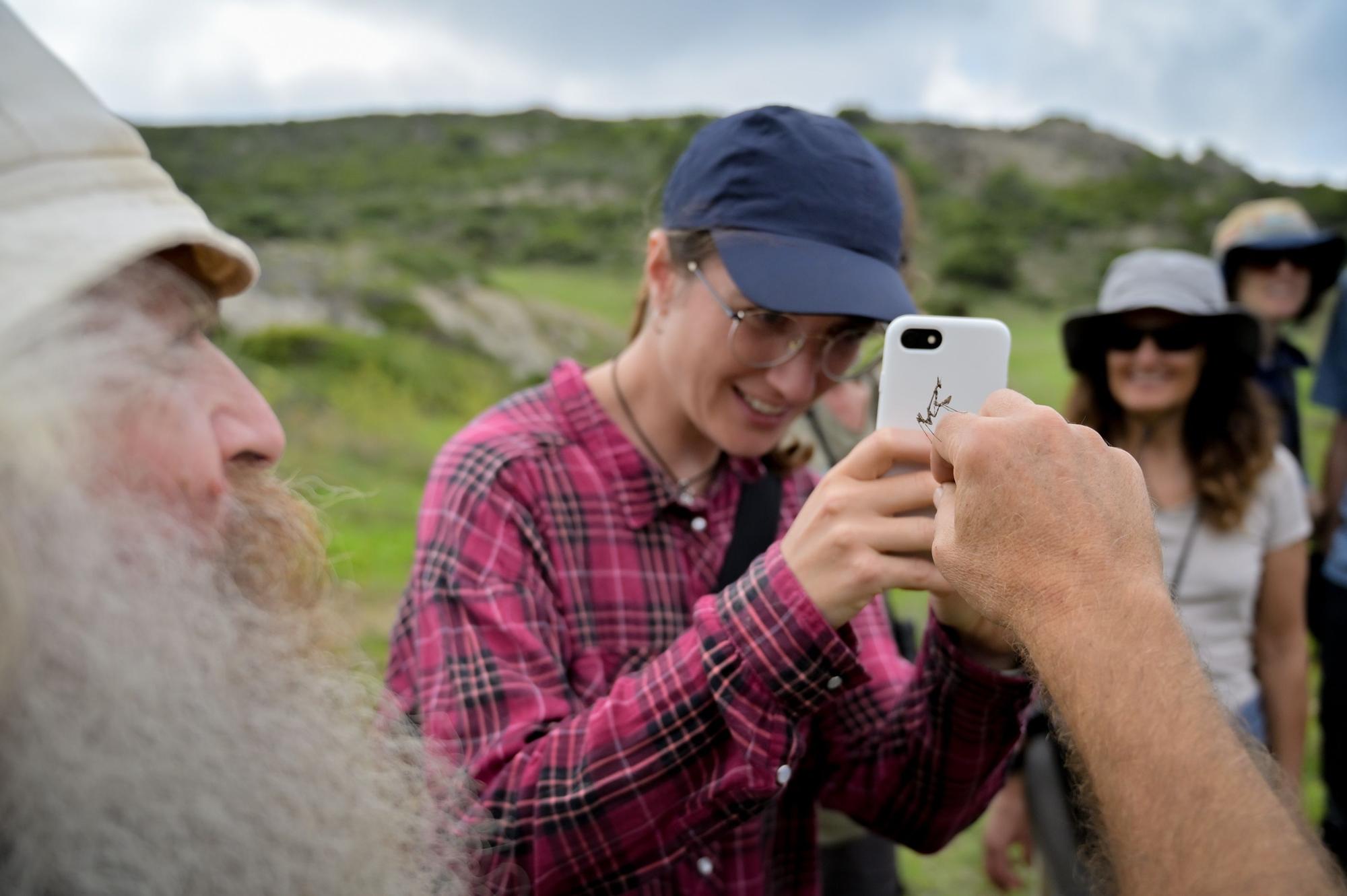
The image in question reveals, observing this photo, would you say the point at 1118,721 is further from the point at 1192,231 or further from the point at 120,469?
the point at 1192,231

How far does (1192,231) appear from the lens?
3241 cm

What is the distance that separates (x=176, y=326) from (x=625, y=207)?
117 feet

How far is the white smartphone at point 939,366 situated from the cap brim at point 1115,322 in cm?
190

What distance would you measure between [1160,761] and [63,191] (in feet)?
3.94

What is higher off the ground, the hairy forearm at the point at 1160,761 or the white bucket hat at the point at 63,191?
the white bucket hat at the point at 63,191

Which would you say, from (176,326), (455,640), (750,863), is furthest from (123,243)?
(750,863)

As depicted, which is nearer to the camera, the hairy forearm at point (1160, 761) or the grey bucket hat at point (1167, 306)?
the hairy forearm at point (1160, 761)

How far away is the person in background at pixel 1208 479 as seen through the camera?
9.48 feet

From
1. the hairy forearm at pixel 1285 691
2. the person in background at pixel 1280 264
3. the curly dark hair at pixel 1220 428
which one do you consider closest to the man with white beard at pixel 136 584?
the curly dark hair at pixel 1220 428

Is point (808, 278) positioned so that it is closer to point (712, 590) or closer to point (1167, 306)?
point (712, 590)

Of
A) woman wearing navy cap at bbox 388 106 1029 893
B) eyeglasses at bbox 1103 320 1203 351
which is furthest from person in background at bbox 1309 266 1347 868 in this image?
woman wearing navy cap at bbox 388 106 1029 893

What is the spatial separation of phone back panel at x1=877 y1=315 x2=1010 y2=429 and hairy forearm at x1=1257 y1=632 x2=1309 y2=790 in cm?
223

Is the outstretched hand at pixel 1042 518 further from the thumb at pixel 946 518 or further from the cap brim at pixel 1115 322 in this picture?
the cap brim at pixel 1115 322

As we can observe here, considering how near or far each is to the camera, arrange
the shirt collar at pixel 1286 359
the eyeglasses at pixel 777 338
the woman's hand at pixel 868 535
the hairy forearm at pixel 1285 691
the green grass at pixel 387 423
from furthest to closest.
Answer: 1. the green grass at pixel 387 423
2. the shirt collar at pixel 1286 359
3. the hairy forearm at pixel 1285 691
4. the eyeglasses at pixel 777 338
5. the woman's hand at pixel 868 535
